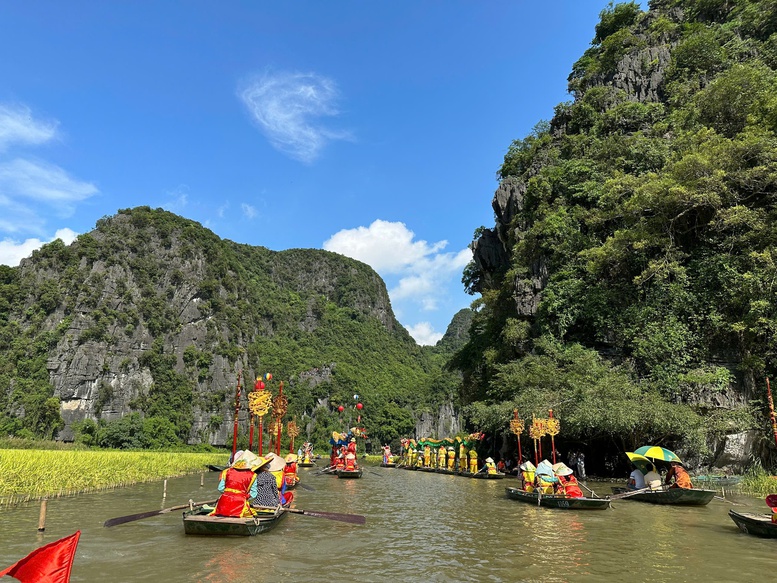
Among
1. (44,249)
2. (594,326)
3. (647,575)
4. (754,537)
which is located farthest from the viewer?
(44,249)

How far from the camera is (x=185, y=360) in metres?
72.9

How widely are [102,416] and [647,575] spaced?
68.1 m

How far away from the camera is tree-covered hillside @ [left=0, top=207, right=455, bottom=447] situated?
59.6 metres

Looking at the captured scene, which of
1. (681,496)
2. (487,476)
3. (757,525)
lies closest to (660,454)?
(681,496)

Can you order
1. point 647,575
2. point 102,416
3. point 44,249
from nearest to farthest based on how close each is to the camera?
1. point 647,575
2. point 102,416
3. point 44,249

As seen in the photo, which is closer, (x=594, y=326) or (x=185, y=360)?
(x=594, y=326)

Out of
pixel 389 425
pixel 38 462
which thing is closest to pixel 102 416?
pixel 389 425

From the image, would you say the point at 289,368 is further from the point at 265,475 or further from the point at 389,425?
the point at 265,475

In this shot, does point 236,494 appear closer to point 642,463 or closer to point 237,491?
point 237,491

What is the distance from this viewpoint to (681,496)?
1237cm

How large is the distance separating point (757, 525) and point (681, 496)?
431 cm

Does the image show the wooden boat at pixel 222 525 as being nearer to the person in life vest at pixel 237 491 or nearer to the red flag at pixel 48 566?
the person in life vest at pixel 237 491

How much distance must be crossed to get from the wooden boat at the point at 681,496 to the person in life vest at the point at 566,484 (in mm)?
2227

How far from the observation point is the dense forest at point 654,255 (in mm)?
18000
